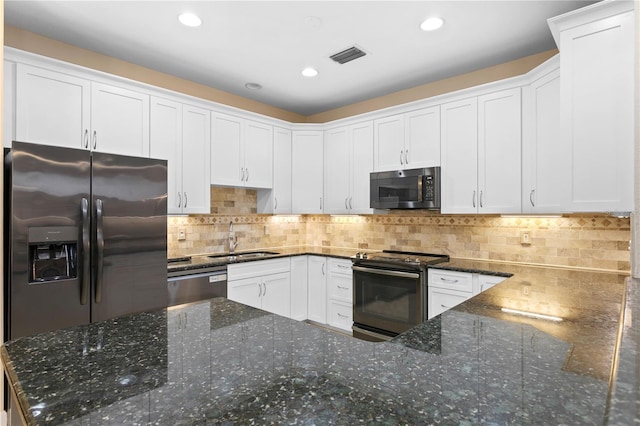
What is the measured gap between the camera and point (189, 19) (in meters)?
2.46

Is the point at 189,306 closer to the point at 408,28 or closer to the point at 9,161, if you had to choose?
the point at 9,161

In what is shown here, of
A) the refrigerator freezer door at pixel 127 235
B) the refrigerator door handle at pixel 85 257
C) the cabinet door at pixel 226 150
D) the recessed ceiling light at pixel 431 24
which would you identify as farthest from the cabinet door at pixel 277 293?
the recessed ceiling light at pixel 431 24

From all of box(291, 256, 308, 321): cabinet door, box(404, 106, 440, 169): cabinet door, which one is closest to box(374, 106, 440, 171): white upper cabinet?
box(404, 106, 440, 169): cabinet door

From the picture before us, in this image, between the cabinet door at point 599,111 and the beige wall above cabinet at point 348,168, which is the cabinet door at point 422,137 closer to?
the beige wall above cabinet at point 348,168

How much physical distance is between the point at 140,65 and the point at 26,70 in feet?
3.23

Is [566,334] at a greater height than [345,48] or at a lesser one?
lesser

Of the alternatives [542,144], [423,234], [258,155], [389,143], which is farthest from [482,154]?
[258,155]

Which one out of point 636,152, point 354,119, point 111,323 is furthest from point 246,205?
point 636,152

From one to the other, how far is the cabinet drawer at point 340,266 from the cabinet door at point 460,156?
1.12 m

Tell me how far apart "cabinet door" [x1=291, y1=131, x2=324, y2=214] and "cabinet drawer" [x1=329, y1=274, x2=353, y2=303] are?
2.90 ft

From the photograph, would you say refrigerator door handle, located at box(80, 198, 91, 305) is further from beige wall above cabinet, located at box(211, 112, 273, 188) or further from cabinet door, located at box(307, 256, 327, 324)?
cabinet door, located at box(307, 256, 327, 324)

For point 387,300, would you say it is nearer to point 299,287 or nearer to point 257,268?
point 299,287

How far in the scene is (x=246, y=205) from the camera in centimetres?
421

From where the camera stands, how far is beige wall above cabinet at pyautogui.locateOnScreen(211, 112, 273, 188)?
3.60m
